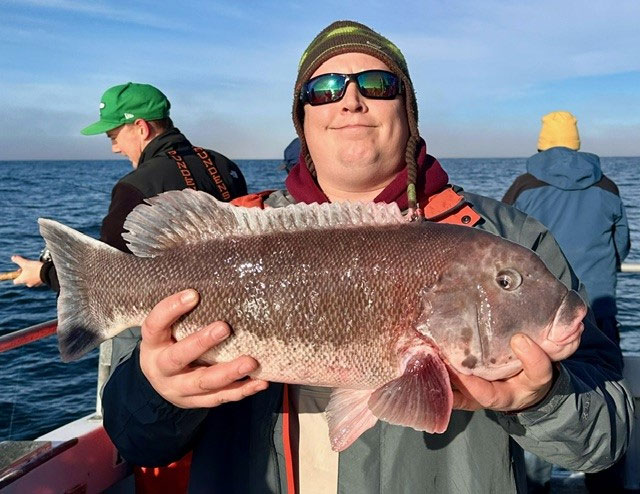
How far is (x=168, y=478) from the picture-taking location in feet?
12.7

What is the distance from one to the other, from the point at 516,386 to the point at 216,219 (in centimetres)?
121

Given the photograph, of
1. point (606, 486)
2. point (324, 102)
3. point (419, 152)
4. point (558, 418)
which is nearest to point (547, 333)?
point (558, 418)

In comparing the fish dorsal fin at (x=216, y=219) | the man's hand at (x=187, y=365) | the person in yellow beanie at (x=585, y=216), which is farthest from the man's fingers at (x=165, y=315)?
the person in yellow beanie at (x=585, y=216)

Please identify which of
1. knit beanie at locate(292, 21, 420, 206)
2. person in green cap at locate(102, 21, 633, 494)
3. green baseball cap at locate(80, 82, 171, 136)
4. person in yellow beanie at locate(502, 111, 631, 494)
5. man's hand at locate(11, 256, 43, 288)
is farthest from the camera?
person in yellow beanie at locate(502, 111, 631, 494)

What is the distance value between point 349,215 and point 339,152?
0.47 metres

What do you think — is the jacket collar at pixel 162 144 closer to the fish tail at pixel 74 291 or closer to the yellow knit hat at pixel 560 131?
the fish tail at pixel 74 291

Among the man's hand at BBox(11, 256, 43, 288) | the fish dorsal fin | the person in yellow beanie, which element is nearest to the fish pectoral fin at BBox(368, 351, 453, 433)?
the fish dorsal fin

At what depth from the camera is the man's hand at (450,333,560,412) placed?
2098 mm

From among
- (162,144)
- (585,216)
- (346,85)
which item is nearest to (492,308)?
(346,85)

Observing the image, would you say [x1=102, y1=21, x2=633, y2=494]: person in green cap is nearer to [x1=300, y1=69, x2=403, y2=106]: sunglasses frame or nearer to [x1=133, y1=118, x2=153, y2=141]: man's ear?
[x1=300, y1=69, x2=403, y2=106]: sunglasses frame

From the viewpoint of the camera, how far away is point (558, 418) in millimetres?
2270

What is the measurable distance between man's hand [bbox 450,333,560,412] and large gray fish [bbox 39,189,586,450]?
5 cm

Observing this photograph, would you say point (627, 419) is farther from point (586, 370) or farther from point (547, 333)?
point (547, 333)

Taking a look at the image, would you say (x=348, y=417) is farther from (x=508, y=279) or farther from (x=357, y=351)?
(x=508, y=279)
